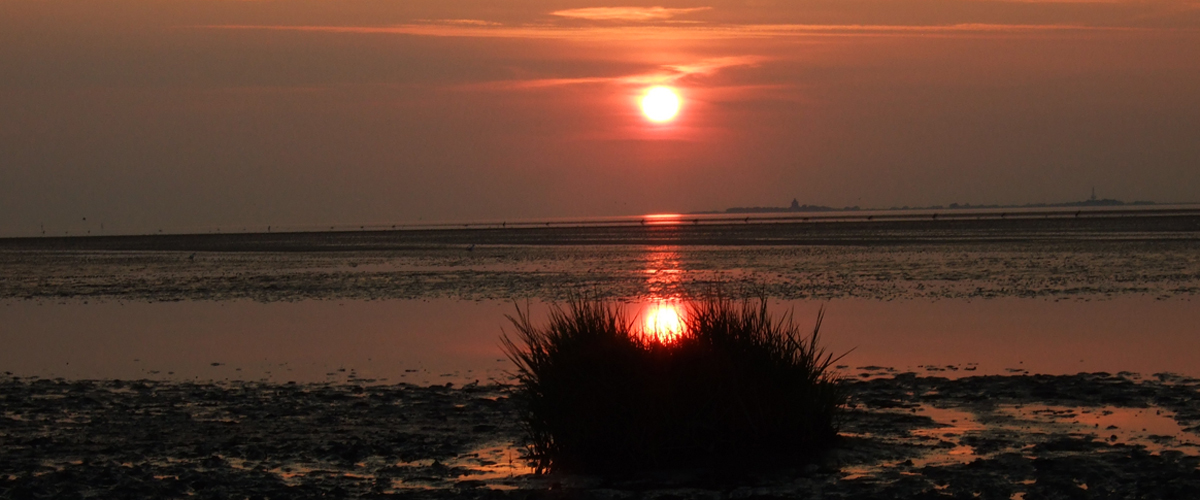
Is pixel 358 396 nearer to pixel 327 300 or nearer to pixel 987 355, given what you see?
pixel 987 355

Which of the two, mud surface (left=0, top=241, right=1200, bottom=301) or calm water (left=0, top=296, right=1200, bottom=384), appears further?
mud surface (left=0, top=241, right=1200, bottom=301)

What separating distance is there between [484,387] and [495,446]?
4097 mm

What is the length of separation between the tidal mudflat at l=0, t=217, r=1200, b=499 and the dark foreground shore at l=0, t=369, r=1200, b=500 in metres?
0.04

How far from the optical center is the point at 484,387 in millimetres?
16219

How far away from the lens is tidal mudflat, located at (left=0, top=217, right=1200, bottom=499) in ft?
33.5

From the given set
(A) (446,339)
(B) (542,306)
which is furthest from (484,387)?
(B) (542,306)

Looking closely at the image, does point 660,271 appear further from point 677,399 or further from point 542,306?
point 677,399

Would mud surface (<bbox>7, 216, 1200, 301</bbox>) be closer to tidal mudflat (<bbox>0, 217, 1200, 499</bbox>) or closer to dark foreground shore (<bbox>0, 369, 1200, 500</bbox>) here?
tidal mudflat (<bbox>0, 217, 1200, 499</bbox>)

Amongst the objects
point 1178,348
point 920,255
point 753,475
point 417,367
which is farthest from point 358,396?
point 920,255

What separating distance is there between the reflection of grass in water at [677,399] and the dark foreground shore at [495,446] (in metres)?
0.43

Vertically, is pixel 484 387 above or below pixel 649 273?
below

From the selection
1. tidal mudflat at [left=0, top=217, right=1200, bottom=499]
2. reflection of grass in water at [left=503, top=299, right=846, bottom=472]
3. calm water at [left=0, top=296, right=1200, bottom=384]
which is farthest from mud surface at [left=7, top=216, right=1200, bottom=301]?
reflection of grass in water at [left=503, top=299, right=846, bottom=472]

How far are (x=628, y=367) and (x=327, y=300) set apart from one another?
24.0 meters

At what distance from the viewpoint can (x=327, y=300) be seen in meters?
33.8
